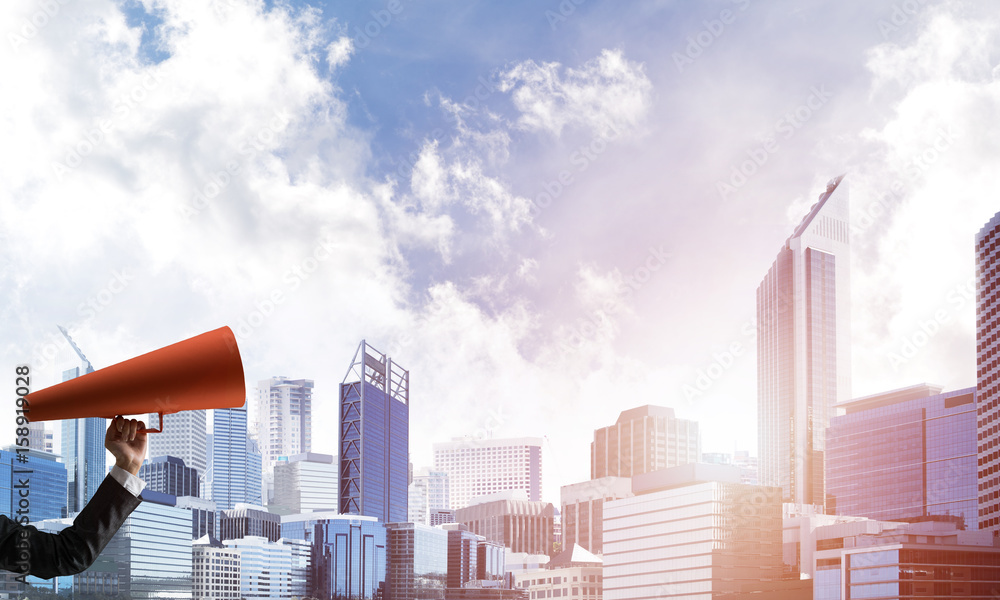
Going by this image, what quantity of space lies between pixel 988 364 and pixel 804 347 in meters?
41.8

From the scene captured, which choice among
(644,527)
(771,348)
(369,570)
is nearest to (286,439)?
(369,570)

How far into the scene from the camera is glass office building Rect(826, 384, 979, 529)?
73.4 m

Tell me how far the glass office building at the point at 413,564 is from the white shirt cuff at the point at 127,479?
90.8 m

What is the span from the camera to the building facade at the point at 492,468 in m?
140

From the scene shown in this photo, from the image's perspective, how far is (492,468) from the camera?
14225cm

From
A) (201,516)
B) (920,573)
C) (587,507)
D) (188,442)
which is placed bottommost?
(201,516)

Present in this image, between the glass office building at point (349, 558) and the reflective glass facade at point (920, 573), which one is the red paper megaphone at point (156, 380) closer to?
the reflective glass facade at point (920, 573)

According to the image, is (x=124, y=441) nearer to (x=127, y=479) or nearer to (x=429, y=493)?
(x=127, y=479)

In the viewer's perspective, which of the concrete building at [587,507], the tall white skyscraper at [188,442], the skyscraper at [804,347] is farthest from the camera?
the tall white skyscraper at [188,442]

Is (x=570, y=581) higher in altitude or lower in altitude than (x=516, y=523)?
lower

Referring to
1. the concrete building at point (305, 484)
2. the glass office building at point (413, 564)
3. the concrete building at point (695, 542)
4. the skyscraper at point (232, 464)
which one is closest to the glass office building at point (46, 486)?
the glass office building at point (413, 564)

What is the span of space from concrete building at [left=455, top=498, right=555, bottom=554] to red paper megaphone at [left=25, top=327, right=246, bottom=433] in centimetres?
11003

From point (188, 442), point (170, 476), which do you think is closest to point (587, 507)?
point (170, 476)

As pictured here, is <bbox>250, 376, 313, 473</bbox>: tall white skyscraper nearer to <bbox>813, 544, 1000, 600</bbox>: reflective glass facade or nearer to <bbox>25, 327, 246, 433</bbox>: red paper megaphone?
<bbox>813, 544, 1000, 600</bbox>: reflective glass facade
